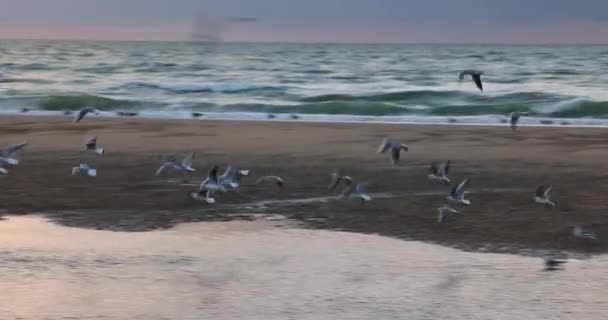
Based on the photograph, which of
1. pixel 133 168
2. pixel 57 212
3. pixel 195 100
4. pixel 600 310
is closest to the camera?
pixel 600 310

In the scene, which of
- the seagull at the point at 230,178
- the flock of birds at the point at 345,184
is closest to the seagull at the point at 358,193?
the flock of birds at the point at 345,184

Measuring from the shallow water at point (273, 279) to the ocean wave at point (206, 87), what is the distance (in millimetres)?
A: 21454

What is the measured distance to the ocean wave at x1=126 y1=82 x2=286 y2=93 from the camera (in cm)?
2950

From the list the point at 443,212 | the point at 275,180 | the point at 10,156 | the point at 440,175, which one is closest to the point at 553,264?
the point at 443,212

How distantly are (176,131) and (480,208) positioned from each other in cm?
837

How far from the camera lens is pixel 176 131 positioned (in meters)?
16.6

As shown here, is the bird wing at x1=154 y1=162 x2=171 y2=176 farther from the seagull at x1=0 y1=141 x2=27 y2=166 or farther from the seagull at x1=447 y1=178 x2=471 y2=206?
the seagull at x1=447 y1=178 x2=471 y2=206

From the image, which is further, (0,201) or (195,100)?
(195,100)

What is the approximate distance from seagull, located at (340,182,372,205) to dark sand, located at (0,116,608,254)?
9 cm

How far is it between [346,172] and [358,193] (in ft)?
6.99

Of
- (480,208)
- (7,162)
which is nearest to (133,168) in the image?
(7,162)

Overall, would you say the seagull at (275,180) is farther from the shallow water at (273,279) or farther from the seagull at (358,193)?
the shallow water at (273,279)

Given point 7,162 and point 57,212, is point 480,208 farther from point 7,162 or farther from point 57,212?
point 7,162

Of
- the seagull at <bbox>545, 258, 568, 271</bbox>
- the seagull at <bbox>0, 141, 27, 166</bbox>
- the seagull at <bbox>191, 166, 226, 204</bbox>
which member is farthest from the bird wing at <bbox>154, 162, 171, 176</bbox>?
the seagull at <bbox>545, 258, 568, 271</bbox>
